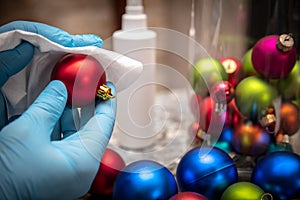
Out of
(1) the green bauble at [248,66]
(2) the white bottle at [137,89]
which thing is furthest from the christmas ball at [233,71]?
(2) the white bottle at [137,89]

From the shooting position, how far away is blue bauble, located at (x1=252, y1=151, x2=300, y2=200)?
55 cm

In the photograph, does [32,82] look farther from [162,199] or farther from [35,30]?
[162,199]

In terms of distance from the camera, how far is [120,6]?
35.9 inches

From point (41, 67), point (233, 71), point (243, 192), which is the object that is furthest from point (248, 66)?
point (41, 67)

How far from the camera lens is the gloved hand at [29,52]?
527 millimetres

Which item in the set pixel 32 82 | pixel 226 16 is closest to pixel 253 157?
pixel 226 16

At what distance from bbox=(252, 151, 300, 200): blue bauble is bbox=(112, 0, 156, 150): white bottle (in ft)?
0.69

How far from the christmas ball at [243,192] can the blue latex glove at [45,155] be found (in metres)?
0.18

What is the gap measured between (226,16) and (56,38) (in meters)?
0.39

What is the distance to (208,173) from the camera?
0.56 meters

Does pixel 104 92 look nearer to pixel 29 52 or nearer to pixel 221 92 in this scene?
pixel 29 52

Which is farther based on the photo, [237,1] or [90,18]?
[90,18]

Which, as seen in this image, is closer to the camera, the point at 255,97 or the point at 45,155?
the point at 45,155

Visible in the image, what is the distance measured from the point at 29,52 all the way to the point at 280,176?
0.38 meters
